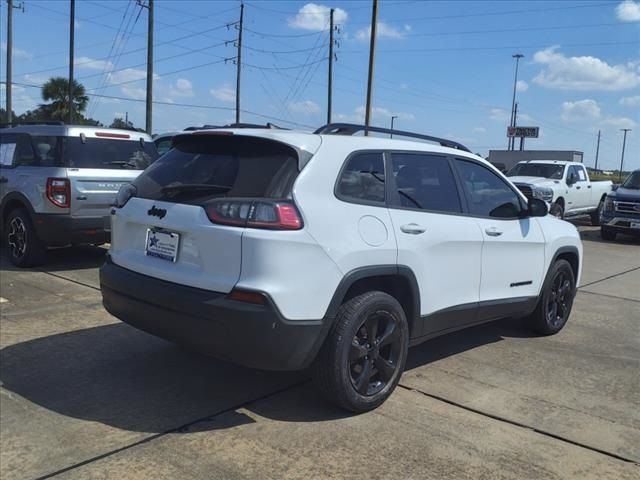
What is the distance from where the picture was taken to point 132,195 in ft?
13.5

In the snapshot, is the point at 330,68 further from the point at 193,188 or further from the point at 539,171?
the point at 193,188

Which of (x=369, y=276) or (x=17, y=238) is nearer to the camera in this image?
(x=369, y=276)

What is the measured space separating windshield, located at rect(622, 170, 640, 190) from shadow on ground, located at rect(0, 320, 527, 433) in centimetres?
1164

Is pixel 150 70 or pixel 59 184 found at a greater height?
pixel 150 70

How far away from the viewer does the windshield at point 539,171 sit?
16.2 metres

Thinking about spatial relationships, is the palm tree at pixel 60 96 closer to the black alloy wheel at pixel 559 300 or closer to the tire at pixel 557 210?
the tire at pixel 557 210

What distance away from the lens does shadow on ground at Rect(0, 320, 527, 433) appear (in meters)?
3.75

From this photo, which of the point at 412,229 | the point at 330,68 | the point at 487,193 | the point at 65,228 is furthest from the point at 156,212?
the point at 330,68

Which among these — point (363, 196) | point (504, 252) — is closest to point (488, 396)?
point (504, 252)

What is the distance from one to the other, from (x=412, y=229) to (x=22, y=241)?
609 cm

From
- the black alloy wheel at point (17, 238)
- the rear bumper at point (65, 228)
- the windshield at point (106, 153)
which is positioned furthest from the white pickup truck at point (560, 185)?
the black alloy wheel at point (17, 238)

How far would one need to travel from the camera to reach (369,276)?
3684 mm

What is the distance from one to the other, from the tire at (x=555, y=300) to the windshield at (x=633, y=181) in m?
10.4

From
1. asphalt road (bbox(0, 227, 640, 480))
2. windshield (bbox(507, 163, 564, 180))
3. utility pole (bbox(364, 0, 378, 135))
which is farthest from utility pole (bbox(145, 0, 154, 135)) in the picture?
asphalt road (bbox(0, 227, 640, 480))
